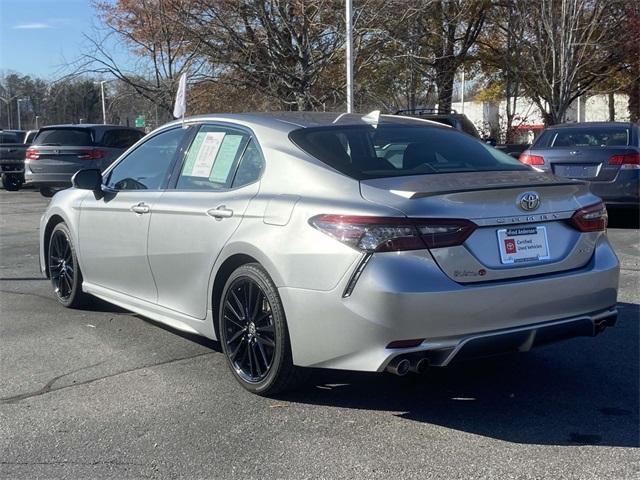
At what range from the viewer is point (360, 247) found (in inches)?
159

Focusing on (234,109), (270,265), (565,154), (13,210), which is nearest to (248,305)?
(270,265)

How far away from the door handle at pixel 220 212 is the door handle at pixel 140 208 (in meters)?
0.84

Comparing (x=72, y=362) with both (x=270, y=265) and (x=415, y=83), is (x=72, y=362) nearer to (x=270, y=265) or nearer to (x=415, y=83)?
(x=270, y=265)

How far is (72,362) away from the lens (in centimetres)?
557

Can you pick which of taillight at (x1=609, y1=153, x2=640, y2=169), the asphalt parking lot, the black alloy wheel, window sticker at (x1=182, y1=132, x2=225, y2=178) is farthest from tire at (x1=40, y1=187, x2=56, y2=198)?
the black alloy wheel

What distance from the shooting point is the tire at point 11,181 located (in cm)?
2438

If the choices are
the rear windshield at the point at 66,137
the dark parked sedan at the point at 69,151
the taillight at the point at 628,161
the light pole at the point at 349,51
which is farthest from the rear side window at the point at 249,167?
the rear windshield at the point at 66,137

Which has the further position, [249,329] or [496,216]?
[249,329]

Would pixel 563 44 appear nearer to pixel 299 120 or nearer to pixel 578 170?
pixel 578 170

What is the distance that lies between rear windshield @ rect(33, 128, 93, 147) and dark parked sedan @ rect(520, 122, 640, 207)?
35.2 feet

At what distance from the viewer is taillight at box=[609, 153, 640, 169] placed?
1148 cm

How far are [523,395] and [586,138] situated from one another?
8.40 m

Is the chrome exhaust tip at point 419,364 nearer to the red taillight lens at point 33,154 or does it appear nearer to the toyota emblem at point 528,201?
the toyota emblem at point 528,201

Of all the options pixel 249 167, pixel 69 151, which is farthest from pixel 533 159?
pixel 69 151
